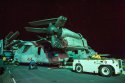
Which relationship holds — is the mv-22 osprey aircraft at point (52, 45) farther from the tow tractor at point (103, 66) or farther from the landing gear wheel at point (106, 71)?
the landing gear wheel at point (106, 71)

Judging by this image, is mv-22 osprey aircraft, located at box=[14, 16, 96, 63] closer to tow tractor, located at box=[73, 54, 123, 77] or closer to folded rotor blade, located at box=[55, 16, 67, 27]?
folded rotor blade, located at box=[55, 16, 67, 27]

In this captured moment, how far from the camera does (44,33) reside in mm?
24969

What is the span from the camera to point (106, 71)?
604 inches

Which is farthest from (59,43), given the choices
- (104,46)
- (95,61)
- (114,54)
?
(114,54)

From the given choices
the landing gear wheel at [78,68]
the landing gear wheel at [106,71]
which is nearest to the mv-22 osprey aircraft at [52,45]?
the landing gear wheel at [78,68]

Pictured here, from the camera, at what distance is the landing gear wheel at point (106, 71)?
1500 centimetres

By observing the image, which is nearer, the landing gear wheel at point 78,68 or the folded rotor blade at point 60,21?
the landing gear wheel at point 78,68

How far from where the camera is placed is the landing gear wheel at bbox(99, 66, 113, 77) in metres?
15.0

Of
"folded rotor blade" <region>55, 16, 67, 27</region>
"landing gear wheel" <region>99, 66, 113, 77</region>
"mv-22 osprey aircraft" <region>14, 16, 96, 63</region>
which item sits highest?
"folded rotor blade" <region>55, 16, 67, 27</region>

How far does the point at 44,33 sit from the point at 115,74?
40.1 feet

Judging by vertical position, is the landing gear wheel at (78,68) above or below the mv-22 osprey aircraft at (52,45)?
below

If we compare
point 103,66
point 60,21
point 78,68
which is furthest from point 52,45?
point 103,66

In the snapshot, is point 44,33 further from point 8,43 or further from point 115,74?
point 8,43

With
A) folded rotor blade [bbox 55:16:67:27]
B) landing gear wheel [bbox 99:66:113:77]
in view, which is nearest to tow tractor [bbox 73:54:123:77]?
landing gear wheel [bbox 99:66:113:77]
